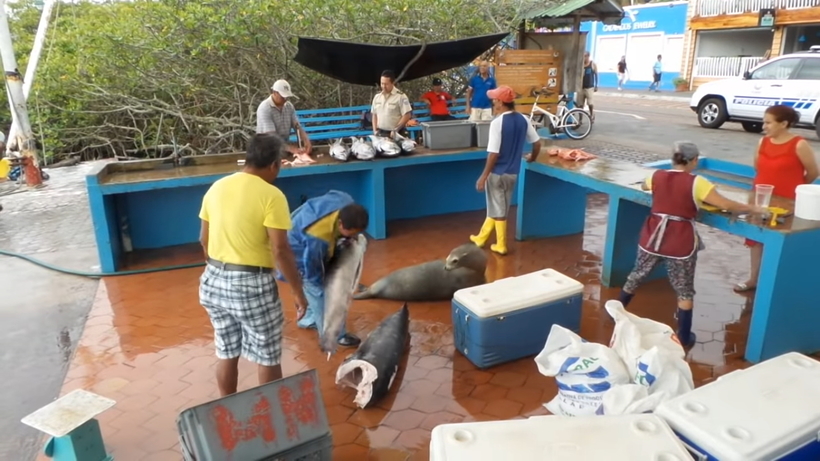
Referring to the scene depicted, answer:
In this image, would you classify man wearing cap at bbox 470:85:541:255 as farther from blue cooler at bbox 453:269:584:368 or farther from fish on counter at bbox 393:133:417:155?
blue cooler at bbox 453:269:584:368

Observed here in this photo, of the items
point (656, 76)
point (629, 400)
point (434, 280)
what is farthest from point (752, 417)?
point (656, 76)

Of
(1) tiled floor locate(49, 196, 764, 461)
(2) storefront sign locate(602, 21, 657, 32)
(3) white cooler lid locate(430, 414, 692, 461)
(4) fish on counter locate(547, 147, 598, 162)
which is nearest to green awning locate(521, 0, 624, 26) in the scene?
(4) fish on counter locate(547, 147, 598, 162)

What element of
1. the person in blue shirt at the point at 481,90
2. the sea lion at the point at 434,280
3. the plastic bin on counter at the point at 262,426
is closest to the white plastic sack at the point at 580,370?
the plastic bin on counter at the point at 262,426

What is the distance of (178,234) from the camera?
6.51m

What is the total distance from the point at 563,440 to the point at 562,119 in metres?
10.9

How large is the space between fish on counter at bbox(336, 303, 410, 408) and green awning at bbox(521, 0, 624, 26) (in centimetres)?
922

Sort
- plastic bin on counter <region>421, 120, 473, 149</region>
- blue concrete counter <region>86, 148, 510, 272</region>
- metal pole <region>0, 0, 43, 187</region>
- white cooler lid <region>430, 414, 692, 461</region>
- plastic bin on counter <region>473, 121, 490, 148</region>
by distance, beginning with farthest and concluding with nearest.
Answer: metal pole <region>0, 0, 43, 187</region>
plastic bin on counter <region>473, 121, 490, 148</region>
plastic bin on counter <region>421, 120, 473, 149</region>
blue concrete counter <region>86, 148, 510, 272</region>
white cooler lid <region>430, 414, 692, 461</region>

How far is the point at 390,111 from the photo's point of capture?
24.2 ft

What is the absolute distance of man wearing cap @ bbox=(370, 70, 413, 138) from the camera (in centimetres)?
734

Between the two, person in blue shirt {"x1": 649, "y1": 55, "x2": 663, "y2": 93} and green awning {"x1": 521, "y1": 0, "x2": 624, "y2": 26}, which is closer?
green awning {"x1": 521, "y1": 0, "x2": 624, "y2": 26}

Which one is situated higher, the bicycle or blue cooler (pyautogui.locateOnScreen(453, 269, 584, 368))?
the bicycle

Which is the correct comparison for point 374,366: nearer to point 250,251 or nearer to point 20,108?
point 250,251

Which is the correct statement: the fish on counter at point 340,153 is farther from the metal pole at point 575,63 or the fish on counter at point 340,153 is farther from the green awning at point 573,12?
the metal pole at point 575,63

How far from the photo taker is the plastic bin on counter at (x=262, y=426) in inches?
92.3
